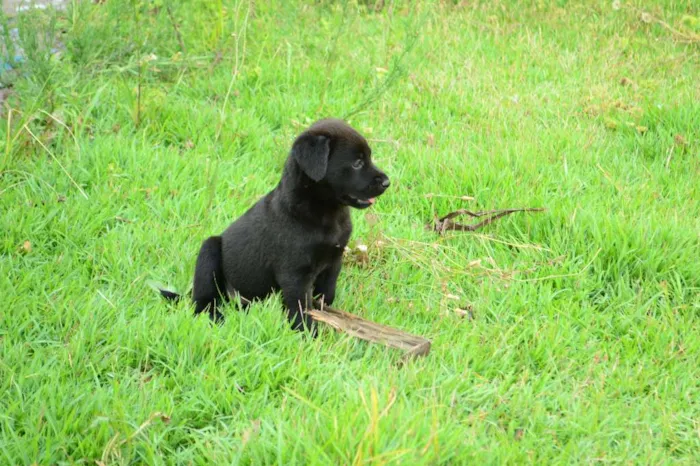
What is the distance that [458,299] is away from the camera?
393 cm

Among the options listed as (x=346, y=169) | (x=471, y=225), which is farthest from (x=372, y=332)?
(x=471, y=225)

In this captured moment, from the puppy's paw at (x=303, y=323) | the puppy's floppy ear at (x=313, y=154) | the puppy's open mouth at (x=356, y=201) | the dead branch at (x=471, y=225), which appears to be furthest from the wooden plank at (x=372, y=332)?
the dead branch at (x=471, y=225)

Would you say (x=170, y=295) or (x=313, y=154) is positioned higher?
(x=313, y=154)

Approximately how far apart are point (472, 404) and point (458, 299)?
2.87 ft

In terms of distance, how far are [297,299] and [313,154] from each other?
0.68 metres

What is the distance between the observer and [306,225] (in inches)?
143

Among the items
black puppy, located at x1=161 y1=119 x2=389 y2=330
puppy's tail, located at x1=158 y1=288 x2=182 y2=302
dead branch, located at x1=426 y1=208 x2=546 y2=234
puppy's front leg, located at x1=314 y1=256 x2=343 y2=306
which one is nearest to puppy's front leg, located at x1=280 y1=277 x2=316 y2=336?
black puppy, located at x1=161 y1=119 x2=389 y2=330

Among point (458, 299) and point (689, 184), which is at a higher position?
point (689, 184)

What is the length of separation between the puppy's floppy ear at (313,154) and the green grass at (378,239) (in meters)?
0.68

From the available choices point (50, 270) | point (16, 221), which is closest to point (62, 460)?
point (50, 270)

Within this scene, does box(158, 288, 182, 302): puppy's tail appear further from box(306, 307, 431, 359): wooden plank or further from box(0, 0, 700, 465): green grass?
box(306, 307, 431, 359): wooden plank

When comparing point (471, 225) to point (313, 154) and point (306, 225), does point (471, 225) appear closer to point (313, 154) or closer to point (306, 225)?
point (306, 225)

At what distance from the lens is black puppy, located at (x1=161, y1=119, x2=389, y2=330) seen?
3580 millimetres

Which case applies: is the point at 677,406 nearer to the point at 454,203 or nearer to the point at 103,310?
the point at 454,203
